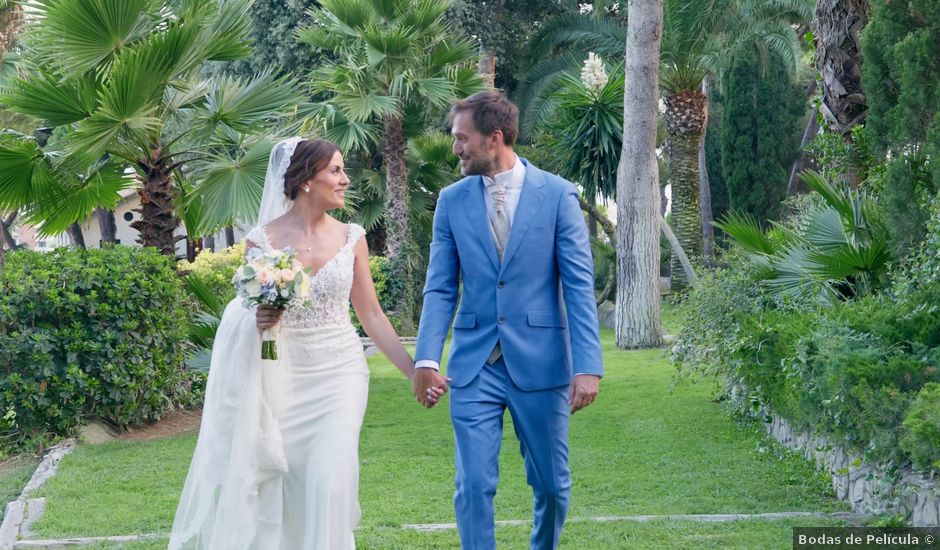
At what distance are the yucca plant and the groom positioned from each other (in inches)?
163

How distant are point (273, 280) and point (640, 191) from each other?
1195 centimetres

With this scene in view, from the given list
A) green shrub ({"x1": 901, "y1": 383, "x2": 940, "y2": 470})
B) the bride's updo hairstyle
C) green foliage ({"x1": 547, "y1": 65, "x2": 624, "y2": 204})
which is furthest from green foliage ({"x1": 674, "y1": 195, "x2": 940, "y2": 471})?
green foliage ({"x1": 547, "y1": 65, "x2": 624, "y2": 204})

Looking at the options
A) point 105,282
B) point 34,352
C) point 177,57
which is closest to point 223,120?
point 177,57

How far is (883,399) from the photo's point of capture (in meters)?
5.82

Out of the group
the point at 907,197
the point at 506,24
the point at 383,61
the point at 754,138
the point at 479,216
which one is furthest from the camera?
the point at 506,24

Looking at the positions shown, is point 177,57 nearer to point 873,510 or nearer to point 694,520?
point 694,520

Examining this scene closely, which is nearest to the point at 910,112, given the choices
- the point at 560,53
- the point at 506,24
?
the point at 506,24

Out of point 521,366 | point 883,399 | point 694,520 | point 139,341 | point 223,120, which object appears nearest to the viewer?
point 521,366

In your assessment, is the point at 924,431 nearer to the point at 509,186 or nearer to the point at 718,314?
the point at 509,186

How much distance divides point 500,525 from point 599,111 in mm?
13619

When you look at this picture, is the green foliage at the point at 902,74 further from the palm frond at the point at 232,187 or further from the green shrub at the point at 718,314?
the palm frond at the point at 232,187

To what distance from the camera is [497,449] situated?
491cm

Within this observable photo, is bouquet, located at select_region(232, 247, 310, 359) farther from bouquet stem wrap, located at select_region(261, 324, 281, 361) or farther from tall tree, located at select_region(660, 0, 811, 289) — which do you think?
tall tree, located at select_region(660, 0, 811, 289)

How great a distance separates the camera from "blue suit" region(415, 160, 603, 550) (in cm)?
492
